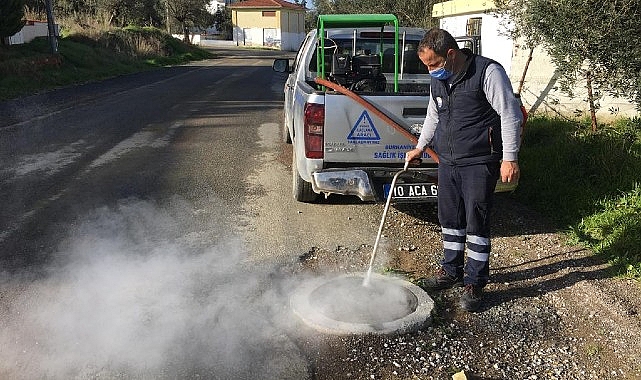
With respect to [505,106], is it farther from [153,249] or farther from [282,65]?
[282,65]

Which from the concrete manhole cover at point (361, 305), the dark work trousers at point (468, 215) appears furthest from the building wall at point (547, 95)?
the concrete manhole cover at point (361, 305)

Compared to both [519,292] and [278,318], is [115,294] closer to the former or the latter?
[278,318]

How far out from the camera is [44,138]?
907 cm

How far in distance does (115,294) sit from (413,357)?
81.0 inches

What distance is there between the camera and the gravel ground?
3.11 metres

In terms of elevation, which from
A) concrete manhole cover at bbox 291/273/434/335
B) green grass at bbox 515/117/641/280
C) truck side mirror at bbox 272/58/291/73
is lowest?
concrete manhole cover at bbox 291/273/434/335

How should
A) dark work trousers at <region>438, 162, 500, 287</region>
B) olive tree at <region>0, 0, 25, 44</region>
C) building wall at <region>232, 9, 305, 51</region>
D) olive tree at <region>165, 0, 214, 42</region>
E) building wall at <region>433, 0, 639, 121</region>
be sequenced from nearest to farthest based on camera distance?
dark work trousers at <region>438, 162, 500, 287</region> < building wall at <region>433, 0, 639, 121</region> < olive tree at <region>0, 0, 25, 44</region> < olive tree at <region>165, 0, 214, 42</region> < building wall at <region>232, 9, 305, 51</region>

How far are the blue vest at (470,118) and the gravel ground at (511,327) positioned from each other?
1024 mm

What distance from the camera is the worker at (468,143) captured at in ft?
11.5

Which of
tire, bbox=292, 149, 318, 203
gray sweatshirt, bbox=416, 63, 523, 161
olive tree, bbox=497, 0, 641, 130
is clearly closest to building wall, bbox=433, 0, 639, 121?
olive tree, bbox=497, 0, 641, 130

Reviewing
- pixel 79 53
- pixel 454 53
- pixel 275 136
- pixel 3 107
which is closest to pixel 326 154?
pixel 454 53

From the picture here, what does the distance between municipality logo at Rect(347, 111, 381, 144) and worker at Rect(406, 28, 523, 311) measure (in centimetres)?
69

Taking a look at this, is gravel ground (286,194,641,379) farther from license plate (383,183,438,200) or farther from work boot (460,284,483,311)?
license plate (383,183,438,200)

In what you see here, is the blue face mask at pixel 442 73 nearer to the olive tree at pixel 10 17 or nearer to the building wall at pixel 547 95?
the building wall at pixel 547 95
